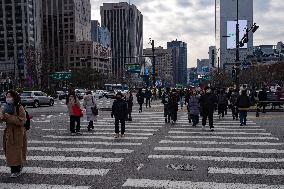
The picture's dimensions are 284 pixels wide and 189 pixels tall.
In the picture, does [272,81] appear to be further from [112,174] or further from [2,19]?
[2,19]

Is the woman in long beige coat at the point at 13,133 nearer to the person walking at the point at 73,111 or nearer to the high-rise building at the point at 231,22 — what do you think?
the person walking at the point at 73,111

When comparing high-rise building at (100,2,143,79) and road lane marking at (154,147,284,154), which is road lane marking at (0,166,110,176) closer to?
road lane marking at (154,147,284,154)

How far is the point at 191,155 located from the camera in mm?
10203

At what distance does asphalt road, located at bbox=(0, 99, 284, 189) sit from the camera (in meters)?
7.52

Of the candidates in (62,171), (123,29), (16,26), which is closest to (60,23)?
(16,26)

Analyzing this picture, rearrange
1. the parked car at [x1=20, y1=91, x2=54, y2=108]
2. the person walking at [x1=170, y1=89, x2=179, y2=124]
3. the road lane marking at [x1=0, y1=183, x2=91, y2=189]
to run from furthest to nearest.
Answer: the parked car at [x1=20, y1=91, x2=54, y2=108] < the person walking at [x1=170, y1=89, x2=179, y2=124] < the road lane marking at [x1=0, y1=183, x2=91, y2=189]

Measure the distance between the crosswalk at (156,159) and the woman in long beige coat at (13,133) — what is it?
35 centimetres

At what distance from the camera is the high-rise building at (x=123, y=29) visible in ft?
547

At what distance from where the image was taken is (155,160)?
955cm

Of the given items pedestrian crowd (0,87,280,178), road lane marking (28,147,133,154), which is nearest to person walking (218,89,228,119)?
pedestrian crowd (0,87,280,178)

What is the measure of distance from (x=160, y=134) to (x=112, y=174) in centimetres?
658

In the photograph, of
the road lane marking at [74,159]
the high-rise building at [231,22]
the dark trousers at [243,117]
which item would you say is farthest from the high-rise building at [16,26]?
the road lane marking at [74,159]

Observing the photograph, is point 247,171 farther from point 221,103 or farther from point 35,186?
point 221,103

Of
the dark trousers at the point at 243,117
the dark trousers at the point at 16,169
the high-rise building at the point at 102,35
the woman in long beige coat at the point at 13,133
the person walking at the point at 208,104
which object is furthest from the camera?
the high-rise building at the point at 102,35
